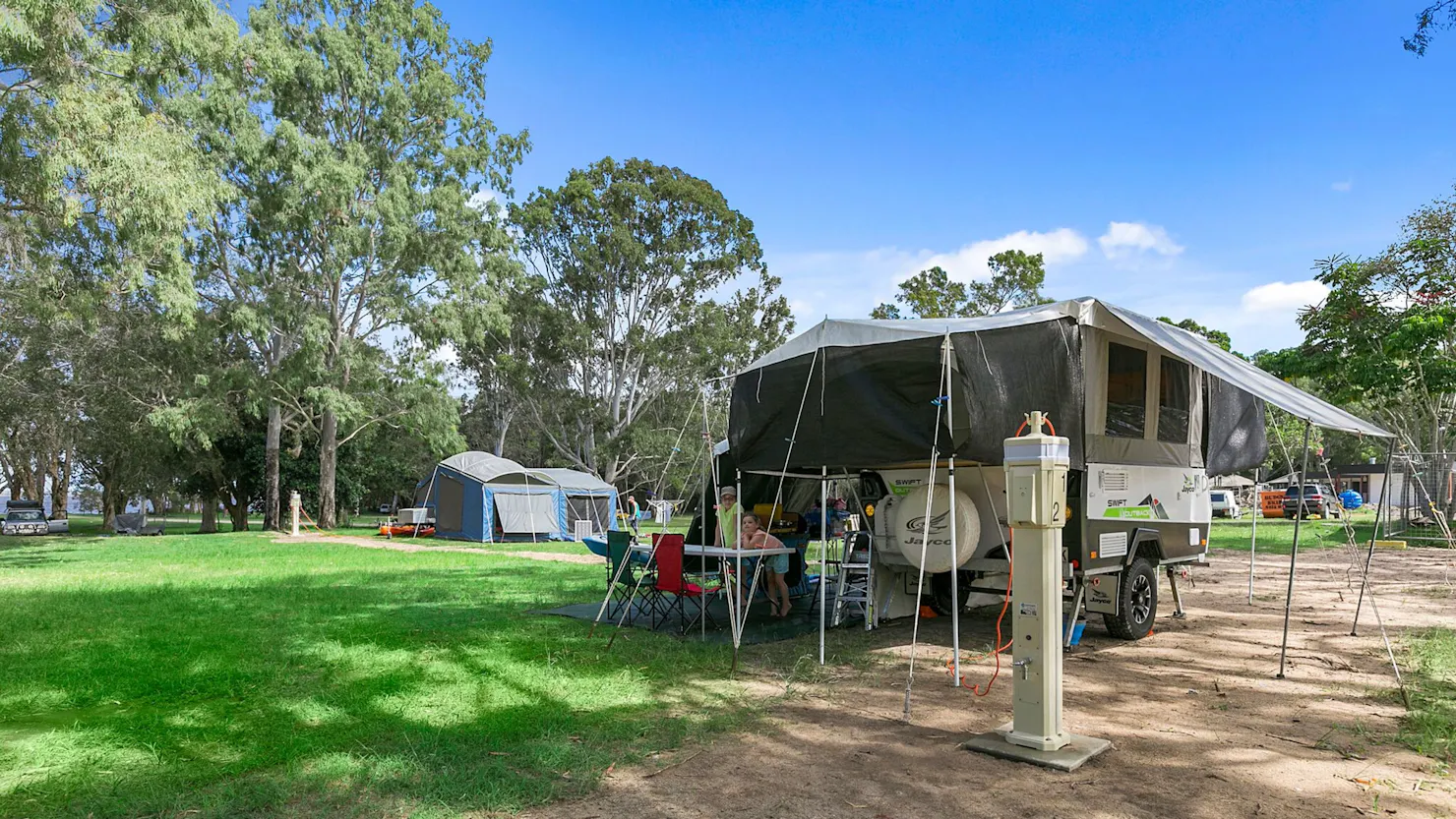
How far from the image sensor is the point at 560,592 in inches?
392

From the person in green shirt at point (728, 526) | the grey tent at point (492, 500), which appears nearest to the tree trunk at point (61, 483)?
the grey tent at point (492, 500)

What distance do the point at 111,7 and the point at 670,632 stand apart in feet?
34.6

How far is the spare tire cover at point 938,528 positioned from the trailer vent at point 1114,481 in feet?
3.04

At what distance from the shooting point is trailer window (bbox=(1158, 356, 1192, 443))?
7.18 meters

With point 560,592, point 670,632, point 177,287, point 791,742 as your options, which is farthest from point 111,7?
point 791,742

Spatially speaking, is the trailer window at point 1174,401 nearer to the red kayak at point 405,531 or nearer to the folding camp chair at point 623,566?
the folding camp chair at point 623,566

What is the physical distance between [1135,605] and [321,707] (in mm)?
5972

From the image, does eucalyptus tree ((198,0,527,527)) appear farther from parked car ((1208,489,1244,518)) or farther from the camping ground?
parked car ((1208,489,1244,518))

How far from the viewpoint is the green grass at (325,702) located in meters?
3.58

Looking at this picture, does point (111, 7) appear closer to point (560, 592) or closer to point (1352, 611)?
point (560, 592)

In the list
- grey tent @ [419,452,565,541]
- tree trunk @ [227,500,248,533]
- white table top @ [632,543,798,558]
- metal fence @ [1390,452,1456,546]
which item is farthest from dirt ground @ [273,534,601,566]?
metal fence @ [1390,452,1456,546]

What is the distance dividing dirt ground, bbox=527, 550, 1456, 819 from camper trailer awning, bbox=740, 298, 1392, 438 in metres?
1.75

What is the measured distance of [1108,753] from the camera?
4.09 metres

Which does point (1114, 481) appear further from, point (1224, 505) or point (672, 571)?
point (1224, 505)
